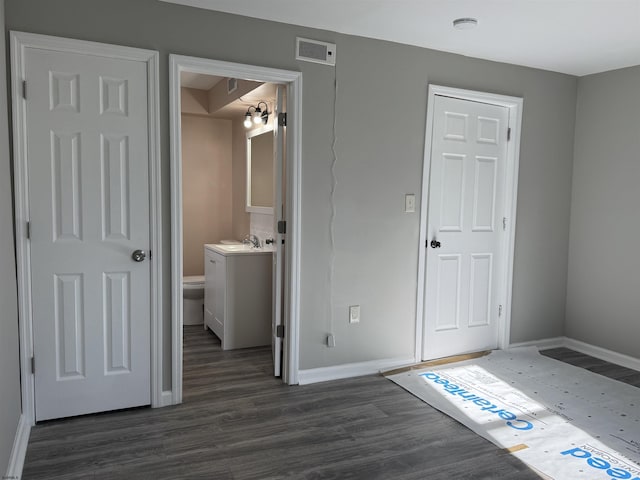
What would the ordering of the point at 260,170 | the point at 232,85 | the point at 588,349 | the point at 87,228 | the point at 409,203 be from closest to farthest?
the point at 87,228, the point at 409,203, the point at 588,349, the point at 232,85, the point at 260,170

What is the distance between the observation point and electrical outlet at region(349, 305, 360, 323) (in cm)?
361

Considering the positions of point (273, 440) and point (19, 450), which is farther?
point (273, 440)

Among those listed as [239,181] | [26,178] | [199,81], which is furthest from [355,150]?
[239,181]

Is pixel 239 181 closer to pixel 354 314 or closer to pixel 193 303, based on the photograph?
pixel 193 303

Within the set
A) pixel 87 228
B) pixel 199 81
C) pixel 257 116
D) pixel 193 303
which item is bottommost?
pixel 193 303

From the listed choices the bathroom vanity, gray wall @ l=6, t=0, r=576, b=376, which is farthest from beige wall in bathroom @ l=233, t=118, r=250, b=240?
gray wall @ l=6, t=0, r=576, b=376

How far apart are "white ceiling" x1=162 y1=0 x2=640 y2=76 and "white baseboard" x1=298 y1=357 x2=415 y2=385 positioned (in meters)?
2.16

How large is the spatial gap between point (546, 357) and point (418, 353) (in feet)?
3.75

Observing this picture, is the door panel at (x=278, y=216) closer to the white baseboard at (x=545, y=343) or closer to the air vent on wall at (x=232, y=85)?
the air vent on wall at (x=232, y=85)

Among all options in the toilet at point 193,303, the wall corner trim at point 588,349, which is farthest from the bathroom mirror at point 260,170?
the wall corner trim at point 588,349

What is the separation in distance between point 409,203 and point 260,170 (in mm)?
1863

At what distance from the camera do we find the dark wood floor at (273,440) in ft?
7.83

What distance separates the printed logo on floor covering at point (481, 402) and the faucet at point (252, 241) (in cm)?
201

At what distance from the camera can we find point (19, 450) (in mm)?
2365
